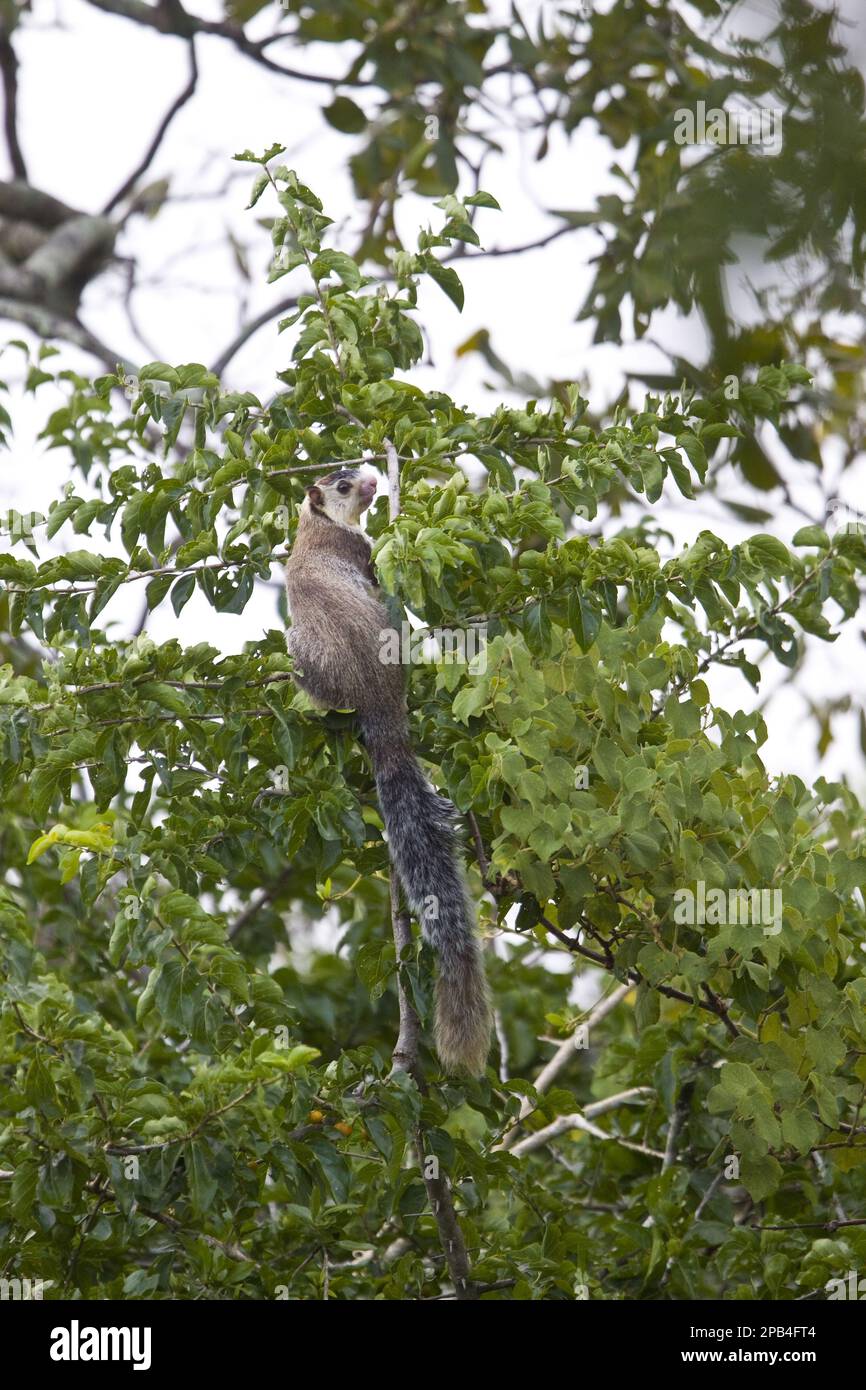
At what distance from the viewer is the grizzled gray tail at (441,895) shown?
3.15m

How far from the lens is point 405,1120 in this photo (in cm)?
300

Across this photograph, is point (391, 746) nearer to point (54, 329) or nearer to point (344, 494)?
Result: point (344, 494)

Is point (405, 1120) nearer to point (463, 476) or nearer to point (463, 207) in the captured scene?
point (463, 476)

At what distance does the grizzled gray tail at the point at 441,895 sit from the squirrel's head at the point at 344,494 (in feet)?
4.82

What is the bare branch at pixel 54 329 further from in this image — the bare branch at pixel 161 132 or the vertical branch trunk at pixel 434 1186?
the vertical branch trunk at pixel 434 1186

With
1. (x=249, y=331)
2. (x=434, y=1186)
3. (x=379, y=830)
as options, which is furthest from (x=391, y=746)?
(x=249, y=331)

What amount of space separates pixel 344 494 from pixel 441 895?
78.2 inches

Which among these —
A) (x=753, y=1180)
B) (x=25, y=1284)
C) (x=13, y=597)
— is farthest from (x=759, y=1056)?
(x=13, y=597)

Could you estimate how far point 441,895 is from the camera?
3.28 metres

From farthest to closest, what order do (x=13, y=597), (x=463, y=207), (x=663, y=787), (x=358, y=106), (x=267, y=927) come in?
(x=358, y=106)
(x=267, y=927)
(x=463, y=207)
(x=13, y=597)
(x=663, y=787)

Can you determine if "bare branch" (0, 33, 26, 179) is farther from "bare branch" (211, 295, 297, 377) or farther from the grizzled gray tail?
the grizzled gray tail

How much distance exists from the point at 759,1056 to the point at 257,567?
152cm

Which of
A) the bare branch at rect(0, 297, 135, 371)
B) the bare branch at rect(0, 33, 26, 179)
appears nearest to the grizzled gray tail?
the bare branch at rect(0, 297, 135, 371)

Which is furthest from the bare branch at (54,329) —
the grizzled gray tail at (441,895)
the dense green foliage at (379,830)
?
the grizzled gray tail at (441,895)
